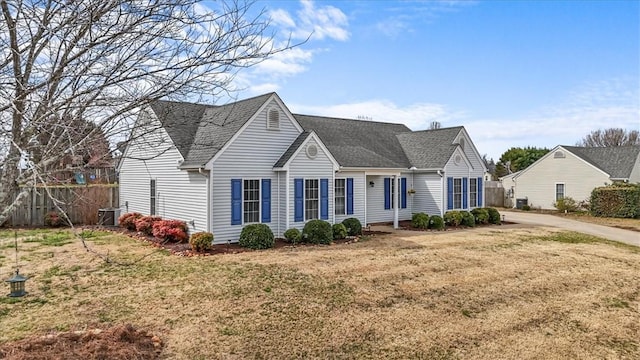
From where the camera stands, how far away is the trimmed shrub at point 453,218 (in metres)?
19.9

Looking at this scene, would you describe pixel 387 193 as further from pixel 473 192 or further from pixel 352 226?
pixel 473 192

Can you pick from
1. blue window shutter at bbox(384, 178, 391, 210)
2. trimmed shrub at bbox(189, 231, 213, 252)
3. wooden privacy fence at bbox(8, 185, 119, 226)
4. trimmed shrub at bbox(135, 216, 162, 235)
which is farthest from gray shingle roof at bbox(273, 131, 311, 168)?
wooden privacy fence at bbox(8, 185, 119, 226)

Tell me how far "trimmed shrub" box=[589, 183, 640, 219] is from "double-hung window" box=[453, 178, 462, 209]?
40.3ft

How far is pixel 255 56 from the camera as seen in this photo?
14.6 feet

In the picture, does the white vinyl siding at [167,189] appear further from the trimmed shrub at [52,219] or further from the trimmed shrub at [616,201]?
the trimmed shrub at [616,201]

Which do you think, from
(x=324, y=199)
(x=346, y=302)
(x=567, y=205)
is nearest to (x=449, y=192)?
(x=324, y=199)

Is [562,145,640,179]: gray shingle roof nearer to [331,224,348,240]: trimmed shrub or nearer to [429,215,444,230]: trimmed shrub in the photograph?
[429,215,444,230]: trimmed shrub

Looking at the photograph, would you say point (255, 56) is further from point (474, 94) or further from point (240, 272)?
point (474, 94)

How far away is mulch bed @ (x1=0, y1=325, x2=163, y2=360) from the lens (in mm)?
5297

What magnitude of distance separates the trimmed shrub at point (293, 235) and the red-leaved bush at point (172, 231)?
3.61m

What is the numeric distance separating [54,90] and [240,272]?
7.22m

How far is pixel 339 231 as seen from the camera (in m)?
15.7

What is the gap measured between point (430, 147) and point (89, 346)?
1938 cm

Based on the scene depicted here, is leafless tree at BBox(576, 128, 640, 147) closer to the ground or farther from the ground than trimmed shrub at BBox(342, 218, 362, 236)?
farther from the ground
